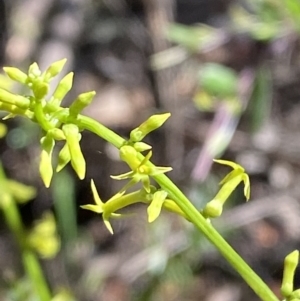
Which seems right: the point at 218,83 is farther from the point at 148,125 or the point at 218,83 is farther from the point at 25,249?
the point at 148,125

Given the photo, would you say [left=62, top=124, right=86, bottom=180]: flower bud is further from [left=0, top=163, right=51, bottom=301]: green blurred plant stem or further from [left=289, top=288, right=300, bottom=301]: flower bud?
[left=0, top=163, right=51, bottom=301]: green blurred plant stem

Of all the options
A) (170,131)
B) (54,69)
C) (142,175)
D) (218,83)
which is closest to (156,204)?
(142,175)

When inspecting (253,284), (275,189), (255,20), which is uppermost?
(253,284)

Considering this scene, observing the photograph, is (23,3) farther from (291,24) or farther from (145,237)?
(291,24)

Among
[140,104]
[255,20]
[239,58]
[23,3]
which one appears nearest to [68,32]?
[23,3]

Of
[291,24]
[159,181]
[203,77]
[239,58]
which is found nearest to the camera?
[159,181]
